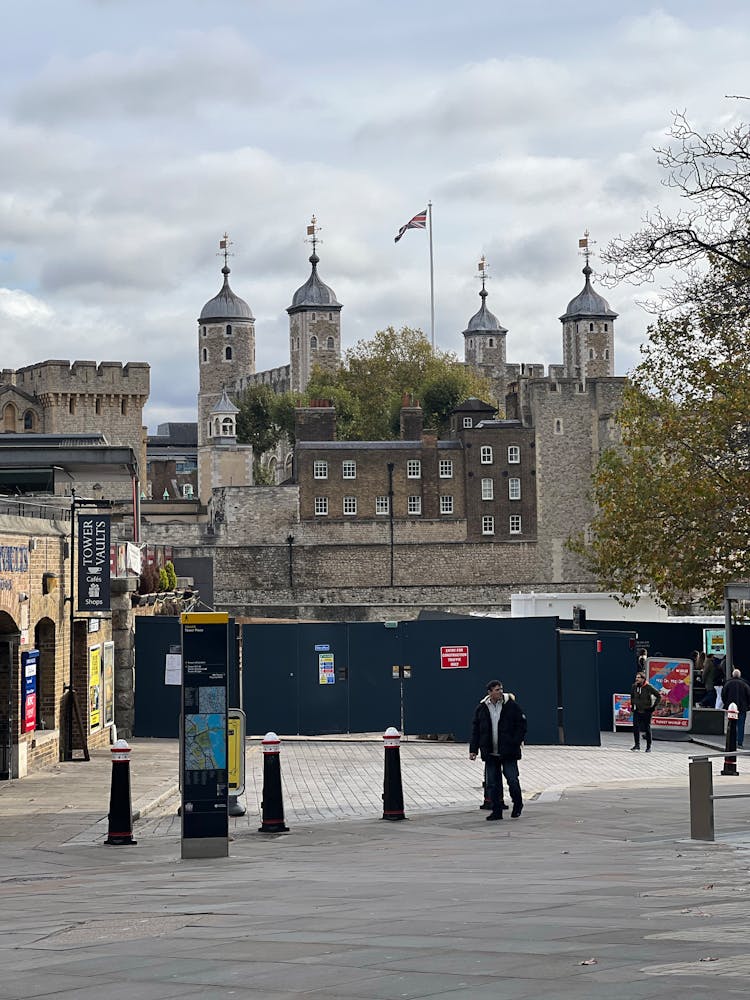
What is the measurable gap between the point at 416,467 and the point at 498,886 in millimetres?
75856

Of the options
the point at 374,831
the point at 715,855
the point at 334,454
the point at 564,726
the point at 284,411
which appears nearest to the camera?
the point at 715,855

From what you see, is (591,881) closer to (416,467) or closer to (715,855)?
(715,855)

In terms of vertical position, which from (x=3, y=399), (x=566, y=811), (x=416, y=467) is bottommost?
(x=566, y=811)

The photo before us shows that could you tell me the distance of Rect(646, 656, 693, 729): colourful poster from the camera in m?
29.5

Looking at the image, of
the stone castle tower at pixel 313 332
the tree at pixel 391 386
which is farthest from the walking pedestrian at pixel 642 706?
the stone castle tower at pixel 313 332

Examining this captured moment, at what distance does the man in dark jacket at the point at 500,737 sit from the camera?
54.6 ft

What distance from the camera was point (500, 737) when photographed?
54.9 ft

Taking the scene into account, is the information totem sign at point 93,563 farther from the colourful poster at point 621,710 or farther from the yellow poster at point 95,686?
the colourful poster at point 621,710

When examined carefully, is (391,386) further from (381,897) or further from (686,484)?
(381,897)

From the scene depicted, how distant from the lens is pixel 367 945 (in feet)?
26.6

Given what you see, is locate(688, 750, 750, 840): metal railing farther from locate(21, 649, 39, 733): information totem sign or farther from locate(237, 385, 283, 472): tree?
locate(237, 385, 283, 472): tree

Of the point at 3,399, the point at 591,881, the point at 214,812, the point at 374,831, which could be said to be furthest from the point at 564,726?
the point at 3,399

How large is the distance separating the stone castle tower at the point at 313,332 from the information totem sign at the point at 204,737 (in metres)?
119

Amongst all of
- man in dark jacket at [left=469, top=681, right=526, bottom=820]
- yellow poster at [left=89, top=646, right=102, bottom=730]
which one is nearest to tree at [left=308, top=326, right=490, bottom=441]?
yellow poster at [left=89, top=646, right=102, bottom=730]
